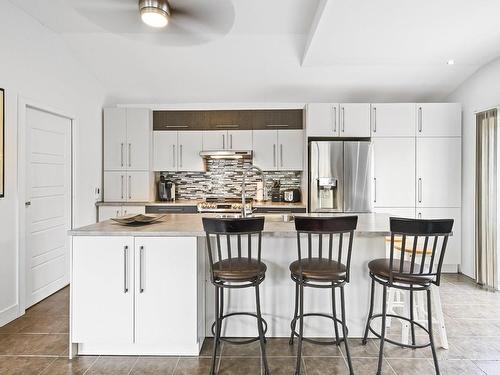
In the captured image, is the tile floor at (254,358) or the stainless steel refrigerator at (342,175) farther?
the stainless steel refrigerator at (342,175)

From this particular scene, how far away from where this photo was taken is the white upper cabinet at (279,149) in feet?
14.6

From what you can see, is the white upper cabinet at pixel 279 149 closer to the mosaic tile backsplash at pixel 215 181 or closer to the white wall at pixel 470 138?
the mosaic tile backsplash at pixel 215 181

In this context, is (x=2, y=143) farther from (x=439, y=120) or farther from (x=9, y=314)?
(x=439, y=120)

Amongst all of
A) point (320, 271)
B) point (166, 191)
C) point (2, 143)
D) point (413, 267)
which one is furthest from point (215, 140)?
point (413, 267)

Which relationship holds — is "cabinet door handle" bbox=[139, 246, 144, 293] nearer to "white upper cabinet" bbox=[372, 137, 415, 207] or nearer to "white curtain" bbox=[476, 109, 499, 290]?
"white upper cabinet" bbox=[372, 137, 415, 207]

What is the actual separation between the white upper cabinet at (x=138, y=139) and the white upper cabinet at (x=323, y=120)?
238 centimetres

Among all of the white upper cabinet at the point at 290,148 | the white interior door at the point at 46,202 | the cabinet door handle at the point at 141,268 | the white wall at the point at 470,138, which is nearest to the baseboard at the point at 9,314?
the white interior door at the point at 46,202

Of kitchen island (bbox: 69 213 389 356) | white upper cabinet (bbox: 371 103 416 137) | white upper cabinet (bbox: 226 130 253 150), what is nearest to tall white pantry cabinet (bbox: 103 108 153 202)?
white upper cabinet (bbox: 226 130 253 150)

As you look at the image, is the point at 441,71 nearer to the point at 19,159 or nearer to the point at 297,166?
the point at 297,166

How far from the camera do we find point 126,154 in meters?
4.40

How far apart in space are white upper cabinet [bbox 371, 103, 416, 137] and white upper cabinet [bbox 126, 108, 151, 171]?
3.25m

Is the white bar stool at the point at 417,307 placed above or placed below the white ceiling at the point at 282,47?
below

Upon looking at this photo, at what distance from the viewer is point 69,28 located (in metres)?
3.28

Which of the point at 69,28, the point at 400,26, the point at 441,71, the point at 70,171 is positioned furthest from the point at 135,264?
the point at 441,71
